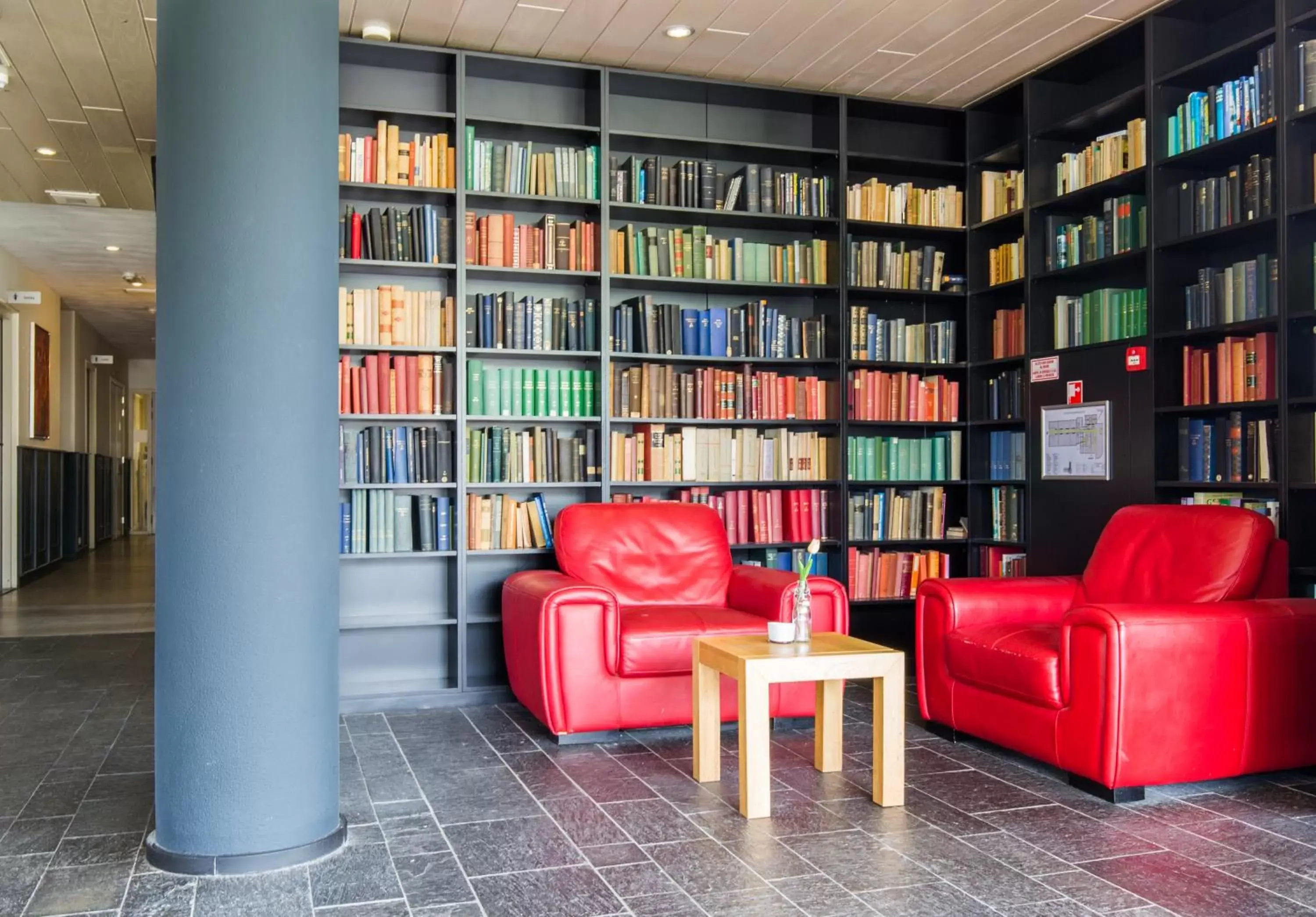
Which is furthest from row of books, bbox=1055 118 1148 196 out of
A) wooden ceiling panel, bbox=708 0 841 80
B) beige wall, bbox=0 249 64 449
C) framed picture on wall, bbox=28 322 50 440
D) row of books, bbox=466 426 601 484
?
framed picture on wall, bbox=28 322 50 440

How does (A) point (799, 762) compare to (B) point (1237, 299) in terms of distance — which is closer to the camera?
(A) point (799, 762)

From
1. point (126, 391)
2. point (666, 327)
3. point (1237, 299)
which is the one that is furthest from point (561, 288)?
point (126, 391)

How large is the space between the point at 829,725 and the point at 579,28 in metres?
3.31

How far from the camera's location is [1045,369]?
229 inches

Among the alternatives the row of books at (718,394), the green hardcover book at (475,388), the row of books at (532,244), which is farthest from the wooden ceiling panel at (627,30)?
the green hardcover book at (475,388)

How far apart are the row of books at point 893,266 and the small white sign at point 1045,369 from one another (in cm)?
75

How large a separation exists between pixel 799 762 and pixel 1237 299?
8.58ft

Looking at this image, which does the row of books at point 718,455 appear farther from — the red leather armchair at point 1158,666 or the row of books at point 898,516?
the red leather armchair at point 1158,666

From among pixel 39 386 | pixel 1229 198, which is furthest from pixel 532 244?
pixel 39 386

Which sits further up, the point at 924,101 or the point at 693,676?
the point at 924,101

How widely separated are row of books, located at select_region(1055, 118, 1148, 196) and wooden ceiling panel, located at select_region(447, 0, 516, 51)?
9.26 feet

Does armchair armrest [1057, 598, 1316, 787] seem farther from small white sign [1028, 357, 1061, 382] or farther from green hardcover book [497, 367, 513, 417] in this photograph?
green hardcover book [497, 367, 513, 417]

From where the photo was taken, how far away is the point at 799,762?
4.14 m

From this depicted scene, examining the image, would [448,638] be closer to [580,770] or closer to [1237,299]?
[580,770]
